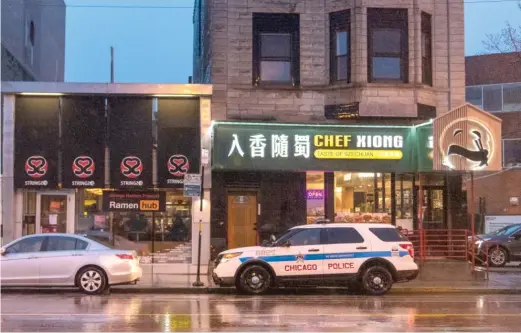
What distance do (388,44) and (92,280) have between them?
38.5 ft

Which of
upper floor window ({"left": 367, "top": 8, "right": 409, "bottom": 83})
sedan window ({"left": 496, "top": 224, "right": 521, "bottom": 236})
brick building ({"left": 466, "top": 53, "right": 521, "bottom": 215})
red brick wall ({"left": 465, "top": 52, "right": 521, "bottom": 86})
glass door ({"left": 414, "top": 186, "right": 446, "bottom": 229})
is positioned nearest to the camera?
upper floor window ({"left": 367, "top": 8, "right": 409, "bottom": 83})

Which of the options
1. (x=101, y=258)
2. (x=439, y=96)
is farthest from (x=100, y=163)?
(x=439, y=96)

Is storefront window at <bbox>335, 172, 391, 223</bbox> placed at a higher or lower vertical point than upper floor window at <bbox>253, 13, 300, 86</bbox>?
lower

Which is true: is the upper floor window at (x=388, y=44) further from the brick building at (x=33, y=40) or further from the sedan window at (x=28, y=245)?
the brick building at (x=33, y=40)

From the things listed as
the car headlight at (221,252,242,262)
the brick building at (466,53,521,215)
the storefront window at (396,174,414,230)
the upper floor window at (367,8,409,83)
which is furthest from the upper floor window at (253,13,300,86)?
the brick building at (466,53,521,215)

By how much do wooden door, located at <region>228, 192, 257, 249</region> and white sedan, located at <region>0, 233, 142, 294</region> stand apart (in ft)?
18.8

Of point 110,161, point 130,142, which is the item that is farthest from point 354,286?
point 110,161

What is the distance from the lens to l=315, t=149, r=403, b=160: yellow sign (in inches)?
814

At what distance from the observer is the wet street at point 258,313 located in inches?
432

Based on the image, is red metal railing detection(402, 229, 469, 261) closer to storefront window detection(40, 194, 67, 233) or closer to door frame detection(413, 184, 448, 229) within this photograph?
door frame detection(413, 184, 448, 229)

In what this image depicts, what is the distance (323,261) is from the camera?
16.2 m

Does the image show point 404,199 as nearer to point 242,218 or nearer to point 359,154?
point 359,154

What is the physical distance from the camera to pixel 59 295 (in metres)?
15.6

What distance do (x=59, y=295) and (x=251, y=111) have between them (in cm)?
862
